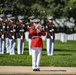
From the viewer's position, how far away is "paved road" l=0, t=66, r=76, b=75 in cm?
1644

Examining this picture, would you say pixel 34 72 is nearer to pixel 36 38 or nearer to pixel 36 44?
pixel 36 44

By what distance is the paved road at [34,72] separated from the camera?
16.4m

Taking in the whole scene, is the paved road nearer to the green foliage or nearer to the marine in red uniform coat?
the marine in red uniform coat

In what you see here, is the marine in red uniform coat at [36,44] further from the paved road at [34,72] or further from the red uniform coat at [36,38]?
the paved road at [34,72]

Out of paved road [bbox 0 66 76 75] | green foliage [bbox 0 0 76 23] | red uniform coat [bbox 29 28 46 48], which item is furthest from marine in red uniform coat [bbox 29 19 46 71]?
green foliage [bbox 0 0 76 23]

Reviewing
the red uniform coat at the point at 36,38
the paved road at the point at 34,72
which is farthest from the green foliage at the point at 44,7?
the red uniform coat at the point at 36,38

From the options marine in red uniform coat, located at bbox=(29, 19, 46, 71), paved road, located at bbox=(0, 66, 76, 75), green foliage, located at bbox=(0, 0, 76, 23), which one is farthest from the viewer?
green foliage, located at bbox=(0, 0, 76, 23)

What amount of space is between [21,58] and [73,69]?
3.59 meters

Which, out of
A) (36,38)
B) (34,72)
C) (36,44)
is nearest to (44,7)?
(36,38)

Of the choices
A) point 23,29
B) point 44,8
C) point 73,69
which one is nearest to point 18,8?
point 44,8

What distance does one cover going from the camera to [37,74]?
643 inches

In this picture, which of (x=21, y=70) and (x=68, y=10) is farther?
(x=68, y=10)

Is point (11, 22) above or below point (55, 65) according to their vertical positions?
above

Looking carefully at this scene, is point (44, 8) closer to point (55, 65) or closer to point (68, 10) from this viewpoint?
point (68, 10)
